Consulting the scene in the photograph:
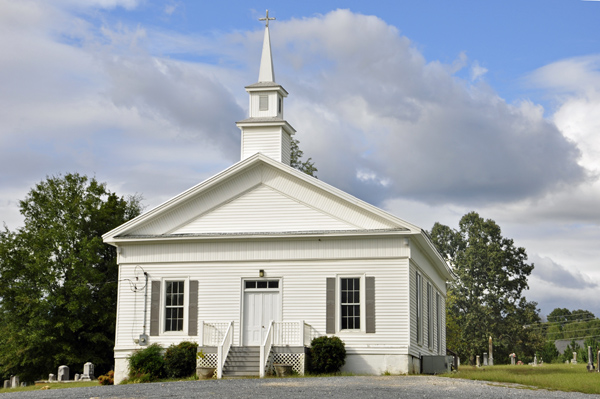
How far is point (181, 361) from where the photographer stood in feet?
70.0

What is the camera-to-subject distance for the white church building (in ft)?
71.0

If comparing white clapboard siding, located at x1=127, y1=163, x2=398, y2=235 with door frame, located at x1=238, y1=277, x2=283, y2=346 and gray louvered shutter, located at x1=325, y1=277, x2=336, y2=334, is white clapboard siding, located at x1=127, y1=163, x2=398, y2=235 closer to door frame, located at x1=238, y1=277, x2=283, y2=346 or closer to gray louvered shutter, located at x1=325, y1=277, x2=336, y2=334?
door frame, located at x1=238, y1=277, x2=283, y2=346

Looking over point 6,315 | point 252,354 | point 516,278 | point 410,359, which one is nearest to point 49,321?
point 6,315

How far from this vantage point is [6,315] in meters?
36.2

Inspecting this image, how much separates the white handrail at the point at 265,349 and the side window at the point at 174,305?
328 cm

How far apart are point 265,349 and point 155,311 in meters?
4.42

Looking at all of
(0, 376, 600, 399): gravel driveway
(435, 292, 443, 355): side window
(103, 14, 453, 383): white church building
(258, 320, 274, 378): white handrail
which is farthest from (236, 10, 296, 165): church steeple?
(0, 376, 600, 399): gravel driveway

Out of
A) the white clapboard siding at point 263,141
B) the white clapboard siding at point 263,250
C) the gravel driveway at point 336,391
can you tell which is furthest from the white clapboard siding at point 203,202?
the gravel driveway at point 336,391

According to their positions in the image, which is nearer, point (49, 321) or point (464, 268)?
point (49, 321)

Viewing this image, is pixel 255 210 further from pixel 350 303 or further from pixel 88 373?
pixel 88 373

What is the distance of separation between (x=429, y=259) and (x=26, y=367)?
22.1 metres

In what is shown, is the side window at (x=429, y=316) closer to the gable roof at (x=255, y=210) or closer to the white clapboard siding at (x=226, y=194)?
the gable roof at (x=255, y=210)

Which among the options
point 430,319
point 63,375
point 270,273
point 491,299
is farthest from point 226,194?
point 491,299

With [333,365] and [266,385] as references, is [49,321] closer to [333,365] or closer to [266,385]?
[333,365]
